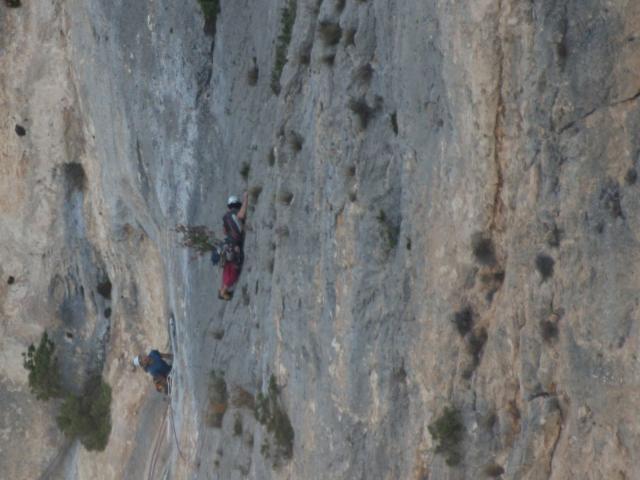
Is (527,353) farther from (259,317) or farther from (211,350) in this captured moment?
(211,350)

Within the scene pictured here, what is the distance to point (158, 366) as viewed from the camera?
2205 cm

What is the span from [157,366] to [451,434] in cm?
1102

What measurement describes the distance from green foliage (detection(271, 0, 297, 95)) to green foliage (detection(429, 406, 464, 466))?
256 inches

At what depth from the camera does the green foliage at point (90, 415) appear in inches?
1013

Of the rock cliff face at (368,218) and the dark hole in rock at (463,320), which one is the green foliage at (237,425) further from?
the dark hole in rock at (463,320)

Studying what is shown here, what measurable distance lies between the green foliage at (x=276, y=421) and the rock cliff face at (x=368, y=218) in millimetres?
85

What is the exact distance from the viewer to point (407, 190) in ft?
42.2

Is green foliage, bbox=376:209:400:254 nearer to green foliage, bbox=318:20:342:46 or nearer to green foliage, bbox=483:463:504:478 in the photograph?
green foliage, bbox=318:20:342:46

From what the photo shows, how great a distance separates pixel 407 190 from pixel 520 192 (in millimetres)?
2124

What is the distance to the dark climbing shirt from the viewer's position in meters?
21.9

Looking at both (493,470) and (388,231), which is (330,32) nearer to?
(388,231)

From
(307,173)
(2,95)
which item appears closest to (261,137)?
(307,173)

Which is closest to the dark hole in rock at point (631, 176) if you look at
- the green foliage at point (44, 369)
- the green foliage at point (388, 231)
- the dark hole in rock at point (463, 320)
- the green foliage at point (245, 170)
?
the dark hole in rock at point (463, 320)

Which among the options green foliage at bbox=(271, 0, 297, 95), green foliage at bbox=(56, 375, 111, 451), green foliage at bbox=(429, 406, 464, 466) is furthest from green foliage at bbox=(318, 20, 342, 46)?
green foliage at bbox=(56, 375, 111, 451)
